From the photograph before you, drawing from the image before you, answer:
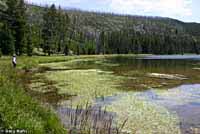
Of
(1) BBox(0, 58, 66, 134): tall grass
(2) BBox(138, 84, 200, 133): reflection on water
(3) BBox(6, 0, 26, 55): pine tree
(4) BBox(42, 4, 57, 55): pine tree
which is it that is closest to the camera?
(1) BBox(0, 58, 66, 134): tall grass

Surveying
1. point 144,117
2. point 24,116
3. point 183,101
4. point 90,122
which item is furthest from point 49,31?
point 24,116

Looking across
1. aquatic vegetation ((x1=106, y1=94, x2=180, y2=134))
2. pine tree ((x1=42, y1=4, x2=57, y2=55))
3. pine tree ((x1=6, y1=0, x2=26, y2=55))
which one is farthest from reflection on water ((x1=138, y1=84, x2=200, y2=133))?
pine tree ((x1=42, y1=4, x2=57, y2=55))

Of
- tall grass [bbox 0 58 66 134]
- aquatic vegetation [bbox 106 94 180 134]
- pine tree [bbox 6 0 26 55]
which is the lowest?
aquatic vegetation [bbox 106 94 180 134]

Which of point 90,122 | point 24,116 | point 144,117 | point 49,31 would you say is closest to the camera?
point 24,116

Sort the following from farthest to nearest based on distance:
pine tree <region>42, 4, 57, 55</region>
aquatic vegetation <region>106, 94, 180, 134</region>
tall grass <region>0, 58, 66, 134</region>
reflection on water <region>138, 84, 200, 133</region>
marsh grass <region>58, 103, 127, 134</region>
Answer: pine tree <region>42, 4, 57, 55</region>, reflection on water <region>138, 84, 200, 133</region>, aquatic vegetation <region>106, 94, 180, 134</region>, marsh grass <region>58, 103, 127, 134</region>, tall grass <region>0, 58, 66, 134</region>

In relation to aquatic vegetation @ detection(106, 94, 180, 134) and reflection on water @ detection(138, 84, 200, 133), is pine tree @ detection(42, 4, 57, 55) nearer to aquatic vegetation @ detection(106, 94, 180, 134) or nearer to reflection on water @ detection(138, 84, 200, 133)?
reflection on water @ detection(138, 84, 200, 133)

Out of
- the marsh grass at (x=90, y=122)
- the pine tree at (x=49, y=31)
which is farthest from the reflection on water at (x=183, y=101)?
the pine tree at (x=49, y=31)

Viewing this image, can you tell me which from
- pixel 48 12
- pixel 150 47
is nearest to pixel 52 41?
pixel 48 12

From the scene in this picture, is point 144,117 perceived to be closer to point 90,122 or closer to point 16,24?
point 90,122

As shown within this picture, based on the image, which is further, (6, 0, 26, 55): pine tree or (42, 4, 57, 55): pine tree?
(42, 4, 57, 55): pine tree

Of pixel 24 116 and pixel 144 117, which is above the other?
pixel 24 116

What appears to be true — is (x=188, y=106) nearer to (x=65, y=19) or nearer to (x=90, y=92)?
(x=90, y=92)

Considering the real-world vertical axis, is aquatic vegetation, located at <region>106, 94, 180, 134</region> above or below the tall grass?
below

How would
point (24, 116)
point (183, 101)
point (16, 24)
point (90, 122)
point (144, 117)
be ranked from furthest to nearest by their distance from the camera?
1. point (16, 24)
2. point (183, 101)
3. point (144, 117)
4. point (90, 122)
5. point (24, 116)
